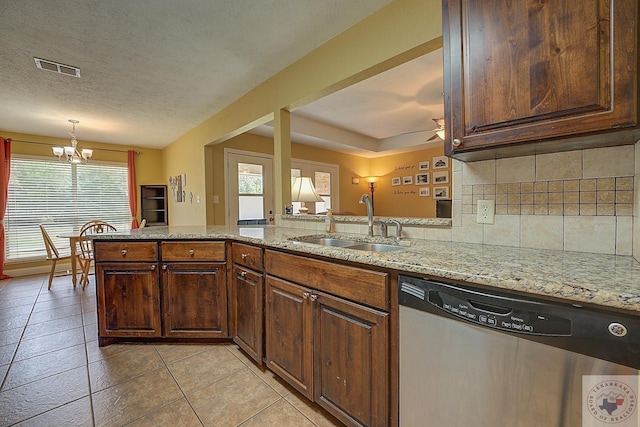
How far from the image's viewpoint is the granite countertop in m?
0.65

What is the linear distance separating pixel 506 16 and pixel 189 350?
2599mm

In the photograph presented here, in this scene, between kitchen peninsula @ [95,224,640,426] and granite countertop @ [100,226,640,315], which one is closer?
granite countertop @ [100,226,640,315]

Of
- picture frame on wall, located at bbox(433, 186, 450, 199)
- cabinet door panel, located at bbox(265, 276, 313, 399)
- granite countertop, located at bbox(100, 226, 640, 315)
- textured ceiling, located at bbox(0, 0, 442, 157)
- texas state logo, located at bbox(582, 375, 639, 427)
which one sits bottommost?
cabinet door panel, located at bbox(265, 276, 313, 399)

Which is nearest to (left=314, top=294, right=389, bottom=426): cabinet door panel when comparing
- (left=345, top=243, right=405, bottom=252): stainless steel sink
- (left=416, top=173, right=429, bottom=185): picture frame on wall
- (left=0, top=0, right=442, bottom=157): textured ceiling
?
(left=345, top=243, right=405, bottom=252): stainless steel sink

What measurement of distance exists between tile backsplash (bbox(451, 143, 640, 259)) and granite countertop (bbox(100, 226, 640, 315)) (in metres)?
0.07

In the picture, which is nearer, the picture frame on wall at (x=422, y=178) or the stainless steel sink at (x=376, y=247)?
the stainless steel sink at (x=376, y=247)

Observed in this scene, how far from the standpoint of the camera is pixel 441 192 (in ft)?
17.1

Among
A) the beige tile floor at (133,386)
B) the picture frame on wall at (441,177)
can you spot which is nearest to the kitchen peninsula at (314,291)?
the beige tile floor at (133,386)

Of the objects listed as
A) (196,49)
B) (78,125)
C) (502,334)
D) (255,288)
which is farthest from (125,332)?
(78,125)

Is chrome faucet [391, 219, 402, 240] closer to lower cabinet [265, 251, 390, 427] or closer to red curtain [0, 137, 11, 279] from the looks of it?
lower cabinet [265, 251, 390, 427]

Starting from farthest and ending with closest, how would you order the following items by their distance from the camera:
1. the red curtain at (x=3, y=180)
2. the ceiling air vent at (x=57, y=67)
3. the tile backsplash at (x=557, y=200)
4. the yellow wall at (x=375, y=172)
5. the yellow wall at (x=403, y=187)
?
1. the yellow wall at (x=403, y=187)
2. the yellow wall at (x=375, y=172)
3. the red curtain at (x=3, y=180)
4. the ceiling air vent at (x=57, y=67)
5. the tile backsplash at (x=557, y=200)

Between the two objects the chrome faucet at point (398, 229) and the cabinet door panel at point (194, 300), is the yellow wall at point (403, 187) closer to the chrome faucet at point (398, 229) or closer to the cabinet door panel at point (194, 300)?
the chrome faucet at point (398, 229)

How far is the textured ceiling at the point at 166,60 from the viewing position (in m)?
1.78

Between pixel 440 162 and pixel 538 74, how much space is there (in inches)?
180
